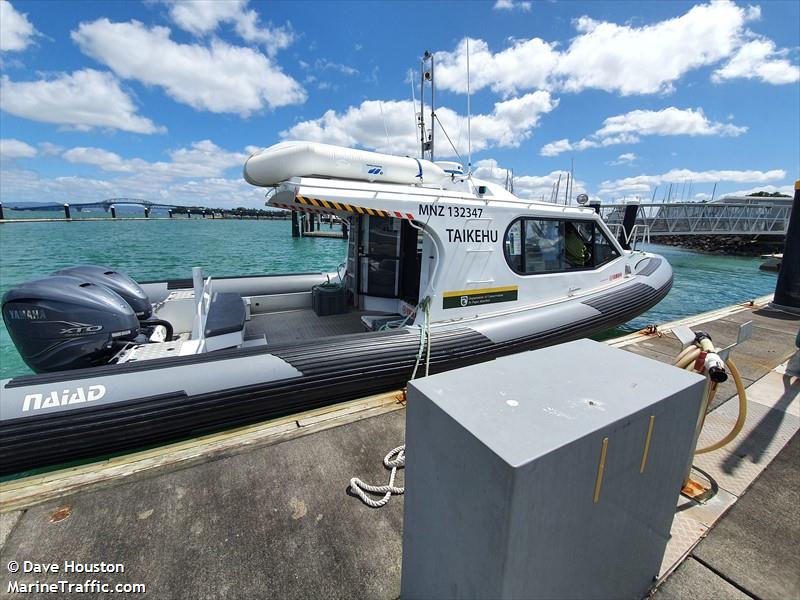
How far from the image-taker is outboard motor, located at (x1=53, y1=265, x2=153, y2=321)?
382 centimetres

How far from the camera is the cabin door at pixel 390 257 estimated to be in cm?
483

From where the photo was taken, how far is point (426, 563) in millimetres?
1183

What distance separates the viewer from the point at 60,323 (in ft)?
10.1

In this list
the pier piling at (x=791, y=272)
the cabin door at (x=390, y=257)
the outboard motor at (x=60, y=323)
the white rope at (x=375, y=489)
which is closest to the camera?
the white rope at (x=375, y=489)

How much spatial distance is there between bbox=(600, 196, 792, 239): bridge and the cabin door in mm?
32917

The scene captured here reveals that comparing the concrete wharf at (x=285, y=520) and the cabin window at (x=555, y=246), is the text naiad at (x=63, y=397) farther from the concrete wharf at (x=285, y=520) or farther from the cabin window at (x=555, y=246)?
the cabin window at (x=555, y=246)

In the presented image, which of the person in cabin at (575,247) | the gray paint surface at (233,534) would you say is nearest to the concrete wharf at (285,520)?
the gray paint surface at (233,534)

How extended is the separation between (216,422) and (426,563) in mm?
2305

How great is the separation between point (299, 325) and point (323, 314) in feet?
1.41

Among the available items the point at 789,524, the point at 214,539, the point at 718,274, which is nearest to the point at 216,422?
the point at 214,539

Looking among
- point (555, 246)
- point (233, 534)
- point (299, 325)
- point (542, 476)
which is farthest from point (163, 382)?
point (555, 246)

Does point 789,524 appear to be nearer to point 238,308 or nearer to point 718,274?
point 238,308

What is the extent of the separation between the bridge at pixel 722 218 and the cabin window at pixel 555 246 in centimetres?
3090
